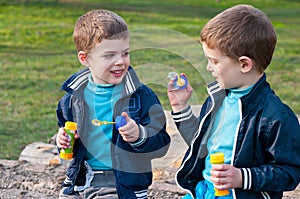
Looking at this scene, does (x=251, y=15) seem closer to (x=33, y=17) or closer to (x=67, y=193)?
(x=67, y=193)

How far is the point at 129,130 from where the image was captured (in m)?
3.50

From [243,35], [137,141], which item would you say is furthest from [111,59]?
[243,35]

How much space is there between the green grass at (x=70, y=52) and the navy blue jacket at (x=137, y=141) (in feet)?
0.37

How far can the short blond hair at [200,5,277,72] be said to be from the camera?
3.20 metres

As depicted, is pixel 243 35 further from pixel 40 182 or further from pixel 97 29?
pixel 40 182

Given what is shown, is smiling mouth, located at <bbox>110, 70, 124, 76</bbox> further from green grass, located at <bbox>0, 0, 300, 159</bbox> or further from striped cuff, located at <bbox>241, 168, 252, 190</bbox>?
striped cuff, located at <bbox>241, 168, 252, 190</bbox>

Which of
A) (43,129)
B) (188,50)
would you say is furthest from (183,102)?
(43,129)

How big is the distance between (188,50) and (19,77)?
21.0ft

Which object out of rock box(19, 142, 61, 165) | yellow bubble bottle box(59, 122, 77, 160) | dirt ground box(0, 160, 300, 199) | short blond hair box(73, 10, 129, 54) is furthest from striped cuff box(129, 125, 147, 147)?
rock box(19, 142, 61, 165)

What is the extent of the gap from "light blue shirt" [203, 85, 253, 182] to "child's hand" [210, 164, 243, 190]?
17cm

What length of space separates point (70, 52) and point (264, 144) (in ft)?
27.7

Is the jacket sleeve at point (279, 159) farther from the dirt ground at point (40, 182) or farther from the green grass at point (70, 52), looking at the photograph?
the dirt ground at point (40, 182)

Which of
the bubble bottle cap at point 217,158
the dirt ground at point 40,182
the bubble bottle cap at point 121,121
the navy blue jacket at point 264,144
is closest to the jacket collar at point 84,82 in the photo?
the bubble bottle cap at point 121,121

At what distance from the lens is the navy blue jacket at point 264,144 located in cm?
320
